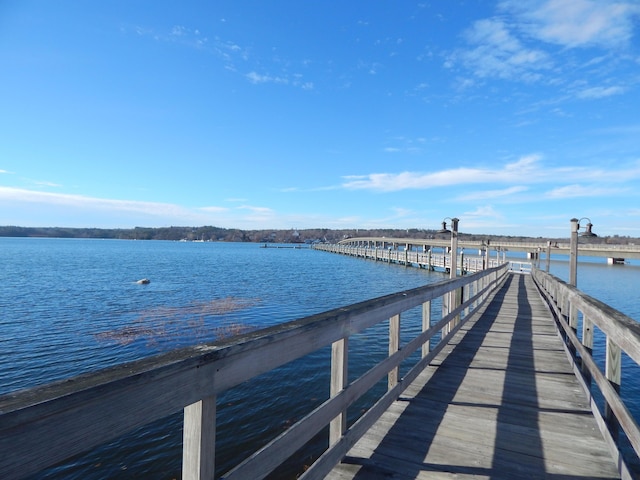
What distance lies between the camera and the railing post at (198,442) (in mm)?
1591

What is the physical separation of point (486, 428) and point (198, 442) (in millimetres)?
3318

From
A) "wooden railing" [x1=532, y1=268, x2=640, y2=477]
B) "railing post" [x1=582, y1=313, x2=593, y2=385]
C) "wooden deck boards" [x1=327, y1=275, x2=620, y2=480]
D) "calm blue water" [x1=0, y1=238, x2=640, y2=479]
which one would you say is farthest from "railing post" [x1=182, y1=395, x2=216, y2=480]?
"calm blue water" [x1=0, y1=238, x2=640, y2=479]

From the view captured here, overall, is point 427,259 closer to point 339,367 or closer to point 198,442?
point 339,367

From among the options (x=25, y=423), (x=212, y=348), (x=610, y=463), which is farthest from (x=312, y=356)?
(x=25, y=423)

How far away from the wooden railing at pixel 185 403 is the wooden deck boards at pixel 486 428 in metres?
0.50

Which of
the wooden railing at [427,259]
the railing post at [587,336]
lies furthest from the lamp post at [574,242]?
the wooden railing at [427,259]

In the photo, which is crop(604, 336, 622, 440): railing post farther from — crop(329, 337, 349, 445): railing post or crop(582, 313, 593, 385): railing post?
crop(329, 337, 349, 445): railing post

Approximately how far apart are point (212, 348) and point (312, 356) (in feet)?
35.0

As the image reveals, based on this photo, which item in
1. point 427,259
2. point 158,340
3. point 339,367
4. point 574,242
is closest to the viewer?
point 339,367

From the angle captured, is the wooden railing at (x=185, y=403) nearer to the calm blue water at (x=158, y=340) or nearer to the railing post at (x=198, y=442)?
the railing post at (x=198, y=442)

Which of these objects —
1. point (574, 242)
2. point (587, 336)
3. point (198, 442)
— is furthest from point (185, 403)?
point (574, 242)

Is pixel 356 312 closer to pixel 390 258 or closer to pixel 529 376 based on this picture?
pixel 529 376

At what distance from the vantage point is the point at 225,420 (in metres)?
7.70

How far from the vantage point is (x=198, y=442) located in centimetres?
159
